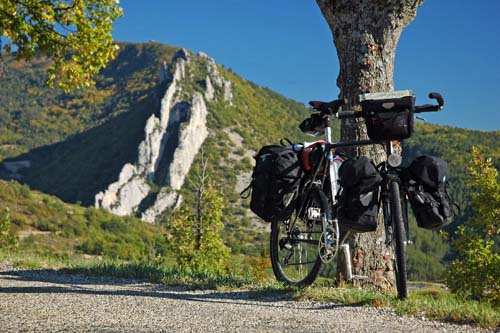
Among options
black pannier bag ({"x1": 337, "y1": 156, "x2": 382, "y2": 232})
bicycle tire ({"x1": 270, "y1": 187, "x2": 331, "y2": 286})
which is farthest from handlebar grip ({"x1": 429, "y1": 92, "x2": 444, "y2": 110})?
bicycle tire ({"x1": 270, "y1": 187, "x2": 331, "y2": 286})

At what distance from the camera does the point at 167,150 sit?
149m

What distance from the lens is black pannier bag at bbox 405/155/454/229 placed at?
5000 millimetres

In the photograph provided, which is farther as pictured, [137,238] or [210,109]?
[210,109]

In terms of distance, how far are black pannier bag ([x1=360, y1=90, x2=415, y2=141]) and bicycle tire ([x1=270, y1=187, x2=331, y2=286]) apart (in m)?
0.92

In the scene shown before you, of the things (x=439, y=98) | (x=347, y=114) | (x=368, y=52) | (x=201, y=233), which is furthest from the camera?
(x=201, y=233)

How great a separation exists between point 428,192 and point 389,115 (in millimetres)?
804

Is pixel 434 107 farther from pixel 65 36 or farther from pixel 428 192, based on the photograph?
pixel 65 36

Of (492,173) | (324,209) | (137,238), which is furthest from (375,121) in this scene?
(137,238)

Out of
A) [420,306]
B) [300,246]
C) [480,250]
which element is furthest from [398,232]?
[480,250]

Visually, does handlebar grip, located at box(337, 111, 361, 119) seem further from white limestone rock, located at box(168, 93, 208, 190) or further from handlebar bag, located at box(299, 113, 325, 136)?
white limestone rock, located at box(168, 93, 208, 190)

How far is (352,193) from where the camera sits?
508 centimetres

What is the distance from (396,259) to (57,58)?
9.29 meters

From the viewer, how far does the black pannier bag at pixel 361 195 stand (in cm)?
501

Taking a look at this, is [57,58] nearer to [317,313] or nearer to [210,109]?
[317,313]
